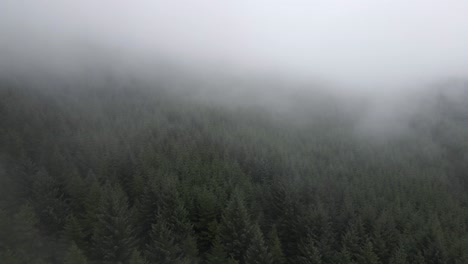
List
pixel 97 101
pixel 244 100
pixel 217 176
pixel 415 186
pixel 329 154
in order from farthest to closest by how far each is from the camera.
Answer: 1. pixel 244 100
2. pixel 97 101
3. pixel 329 154
4. pixel 415 186
5. pixel 217 176

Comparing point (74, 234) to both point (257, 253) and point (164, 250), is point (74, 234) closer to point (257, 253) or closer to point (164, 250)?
point (164, 250)

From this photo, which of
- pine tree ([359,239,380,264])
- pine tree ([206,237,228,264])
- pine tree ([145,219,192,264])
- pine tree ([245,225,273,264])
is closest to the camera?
pine tree ([145,219,192,264])

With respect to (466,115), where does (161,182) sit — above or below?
above

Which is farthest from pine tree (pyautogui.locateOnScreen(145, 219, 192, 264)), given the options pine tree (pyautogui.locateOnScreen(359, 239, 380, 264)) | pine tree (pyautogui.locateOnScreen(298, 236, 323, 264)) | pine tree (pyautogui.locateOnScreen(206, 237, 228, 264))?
pine tree (pyautogui.locateOnScreen(359, 239, 380, 264))

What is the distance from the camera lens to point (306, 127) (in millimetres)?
134000

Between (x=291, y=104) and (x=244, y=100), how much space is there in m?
25.4

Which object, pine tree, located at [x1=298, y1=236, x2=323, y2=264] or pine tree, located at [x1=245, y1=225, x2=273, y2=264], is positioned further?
pine tree, located at [x1=298, y1=236, x2=323, y2=264]

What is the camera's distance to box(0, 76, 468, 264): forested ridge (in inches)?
1400

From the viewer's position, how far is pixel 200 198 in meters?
44.8

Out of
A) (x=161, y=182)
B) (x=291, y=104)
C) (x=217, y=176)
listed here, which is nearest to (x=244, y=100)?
(x=291, y=104)

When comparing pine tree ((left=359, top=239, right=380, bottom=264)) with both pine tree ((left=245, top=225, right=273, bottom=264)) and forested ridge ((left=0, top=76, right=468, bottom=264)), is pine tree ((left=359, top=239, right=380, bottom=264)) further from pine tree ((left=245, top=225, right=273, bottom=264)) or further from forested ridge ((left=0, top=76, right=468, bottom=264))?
pine tree ((left=245, top=225, right=273, bottom=264))

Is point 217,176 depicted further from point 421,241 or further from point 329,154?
point 329,154

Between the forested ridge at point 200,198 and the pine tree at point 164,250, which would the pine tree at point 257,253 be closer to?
the forested ridge at point 200,198

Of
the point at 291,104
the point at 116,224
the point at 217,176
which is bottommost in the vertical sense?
the point at 291,104
